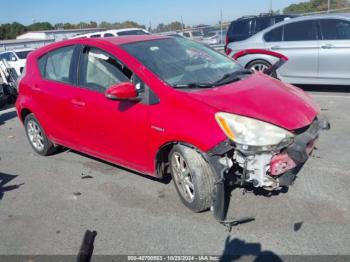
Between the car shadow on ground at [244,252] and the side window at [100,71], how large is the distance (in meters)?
1.99

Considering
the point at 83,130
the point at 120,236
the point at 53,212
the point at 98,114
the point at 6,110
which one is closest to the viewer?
the point at 120,236

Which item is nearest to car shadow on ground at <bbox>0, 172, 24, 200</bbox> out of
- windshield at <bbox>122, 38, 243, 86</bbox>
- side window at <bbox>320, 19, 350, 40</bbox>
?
windshield at <bbox>122, 38, 243, 86</bbox>

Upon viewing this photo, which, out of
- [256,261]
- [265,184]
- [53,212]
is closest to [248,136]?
[265,184]

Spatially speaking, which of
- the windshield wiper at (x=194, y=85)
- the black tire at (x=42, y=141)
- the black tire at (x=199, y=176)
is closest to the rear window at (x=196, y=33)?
the black tire at (x=42, y=141)

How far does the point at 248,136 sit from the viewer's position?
10.6 ft

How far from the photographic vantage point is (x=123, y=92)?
375 cm

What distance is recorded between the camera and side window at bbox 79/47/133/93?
419 centimetres

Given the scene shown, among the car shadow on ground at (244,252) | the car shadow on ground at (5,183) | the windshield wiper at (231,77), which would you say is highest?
the windshield wiper at (231,77)

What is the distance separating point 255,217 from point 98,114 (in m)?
2.01

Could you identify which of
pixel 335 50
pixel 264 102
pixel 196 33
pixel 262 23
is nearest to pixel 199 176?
pixel 264 102

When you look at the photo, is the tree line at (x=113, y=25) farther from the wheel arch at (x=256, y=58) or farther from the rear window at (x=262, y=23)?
the wheel arch at (x=256, y=58)

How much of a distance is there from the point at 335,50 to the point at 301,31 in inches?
36.0

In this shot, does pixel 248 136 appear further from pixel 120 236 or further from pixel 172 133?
pixel 120 236

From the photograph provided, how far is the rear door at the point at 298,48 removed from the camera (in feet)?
26.5
